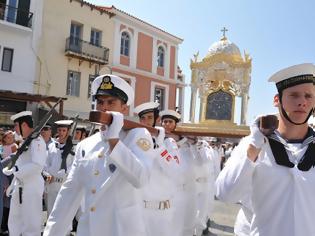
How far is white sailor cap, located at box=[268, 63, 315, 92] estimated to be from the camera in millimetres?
2289

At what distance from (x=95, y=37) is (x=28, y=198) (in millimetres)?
17867

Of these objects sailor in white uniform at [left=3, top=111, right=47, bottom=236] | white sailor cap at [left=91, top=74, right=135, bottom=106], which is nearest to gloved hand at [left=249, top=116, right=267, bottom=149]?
white sailor cap at [left=91, top=74, right=135, bottom=106]

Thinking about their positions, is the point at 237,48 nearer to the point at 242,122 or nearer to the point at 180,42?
the point at 242,122

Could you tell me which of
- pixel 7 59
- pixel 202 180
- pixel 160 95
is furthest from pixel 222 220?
pixel 160 95

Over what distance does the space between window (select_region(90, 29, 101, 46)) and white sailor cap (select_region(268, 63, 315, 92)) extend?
20.5 metres

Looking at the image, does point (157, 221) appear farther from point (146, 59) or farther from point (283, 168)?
point (146, 59)

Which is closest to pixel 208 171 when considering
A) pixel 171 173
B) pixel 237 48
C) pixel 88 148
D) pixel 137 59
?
pixel 171 173

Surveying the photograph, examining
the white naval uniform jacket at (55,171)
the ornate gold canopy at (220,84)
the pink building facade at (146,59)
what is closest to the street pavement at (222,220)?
the white naval uniform jacket at (55,171)

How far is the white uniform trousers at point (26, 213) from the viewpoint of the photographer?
18.0 ft

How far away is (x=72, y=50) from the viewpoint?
66.9ft

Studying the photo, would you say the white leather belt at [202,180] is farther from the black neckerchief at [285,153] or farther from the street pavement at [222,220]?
the black neckerchief at [285,153]

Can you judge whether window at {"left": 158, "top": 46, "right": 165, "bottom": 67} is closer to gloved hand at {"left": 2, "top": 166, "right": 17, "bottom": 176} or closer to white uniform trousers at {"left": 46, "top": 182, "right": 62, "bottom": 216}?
white uniform trousers at {"left": 46, "top": 182, "right": 62, "bottom": 216}

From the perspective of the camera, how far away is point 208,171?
7180 mm

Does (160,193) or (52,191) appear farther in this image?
(52,191)
